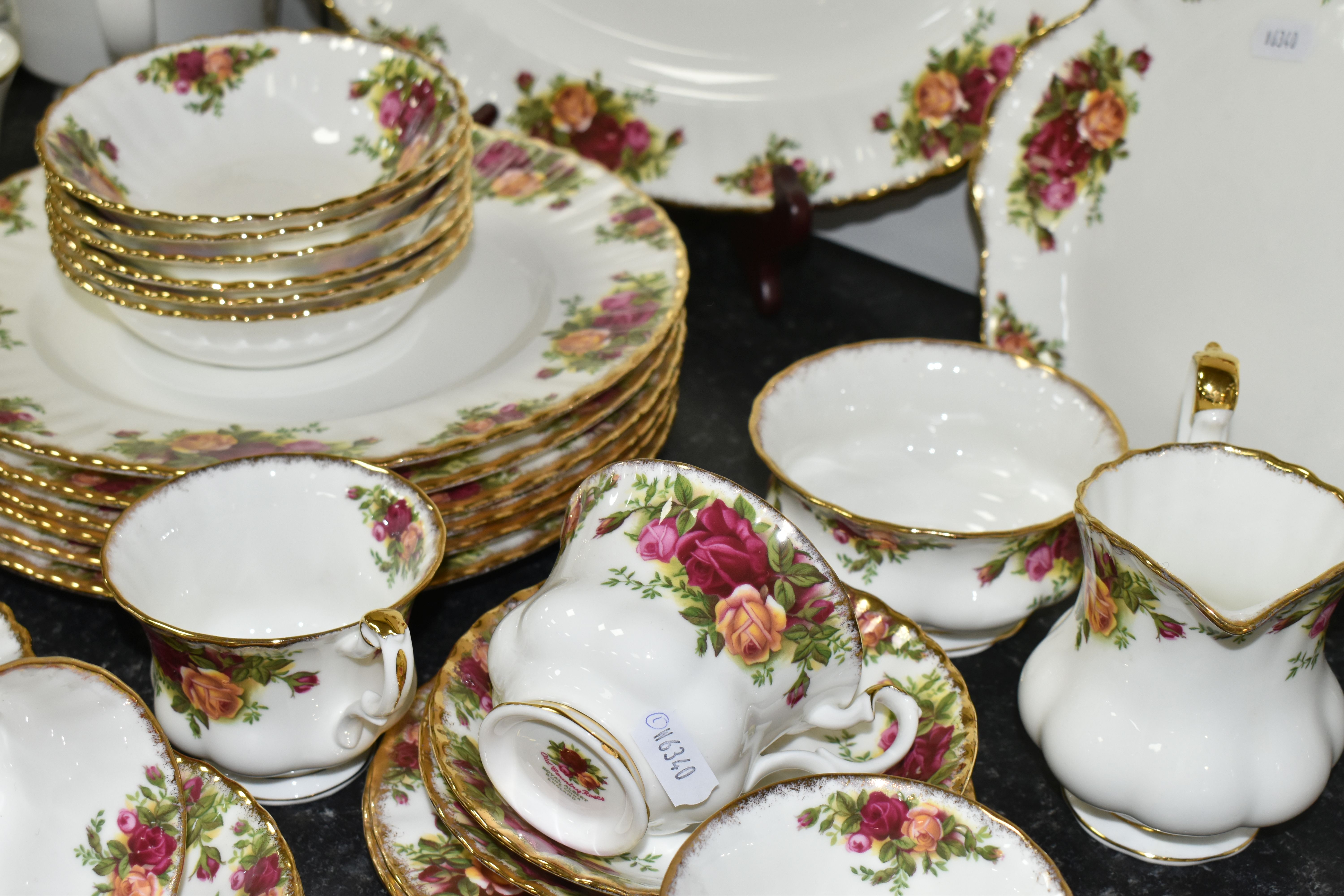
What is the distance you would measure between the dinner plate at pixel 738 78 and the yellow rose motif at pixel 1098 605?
479 millimetres

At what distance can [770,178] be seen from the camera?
1.08 m

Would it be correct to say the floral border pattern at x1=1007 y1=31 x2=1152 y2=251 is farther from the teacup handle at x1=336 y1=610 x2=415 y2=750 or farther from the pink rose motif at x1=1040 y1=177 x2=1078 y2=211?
the teacup handle at x1=336 y1=610 x2=415 y2=750

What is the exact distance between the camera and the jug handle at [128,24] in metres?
0.94

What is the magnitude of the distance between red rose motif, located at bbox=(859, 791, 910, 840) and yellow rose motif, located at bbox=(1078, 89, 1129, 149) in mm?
589

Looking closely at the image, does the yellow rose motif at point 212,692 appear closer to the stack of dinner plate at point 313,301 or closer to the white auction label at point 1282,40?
the stack of dinner plate at point 313,301

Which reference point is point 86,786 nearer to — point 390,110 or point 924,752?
point 924,752

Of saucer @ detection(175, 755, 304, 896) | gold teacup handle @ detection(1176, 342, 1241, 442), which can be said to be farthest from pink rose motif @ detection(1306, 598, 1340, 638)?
→ saucer @ detection(175, 755, 304, 896)

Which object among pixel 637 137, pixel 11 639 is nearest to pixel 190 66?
pixel 637 137

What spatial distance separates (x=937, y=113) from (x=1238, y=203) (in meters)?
0.26

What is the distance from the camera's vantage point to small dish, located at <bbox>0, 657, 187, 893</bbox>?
577 millimetres

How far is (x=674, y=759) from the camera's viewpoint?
0.59 meters

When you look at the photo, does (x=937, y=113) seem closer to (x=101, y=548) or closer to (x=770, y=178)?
(x=770, y=178)

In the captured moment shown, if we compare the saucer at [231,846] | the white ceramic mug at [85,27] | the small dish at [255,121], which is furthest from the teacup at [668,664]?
the white ceramic mug at [85,27]

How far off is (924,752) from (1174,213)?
0.47 m
